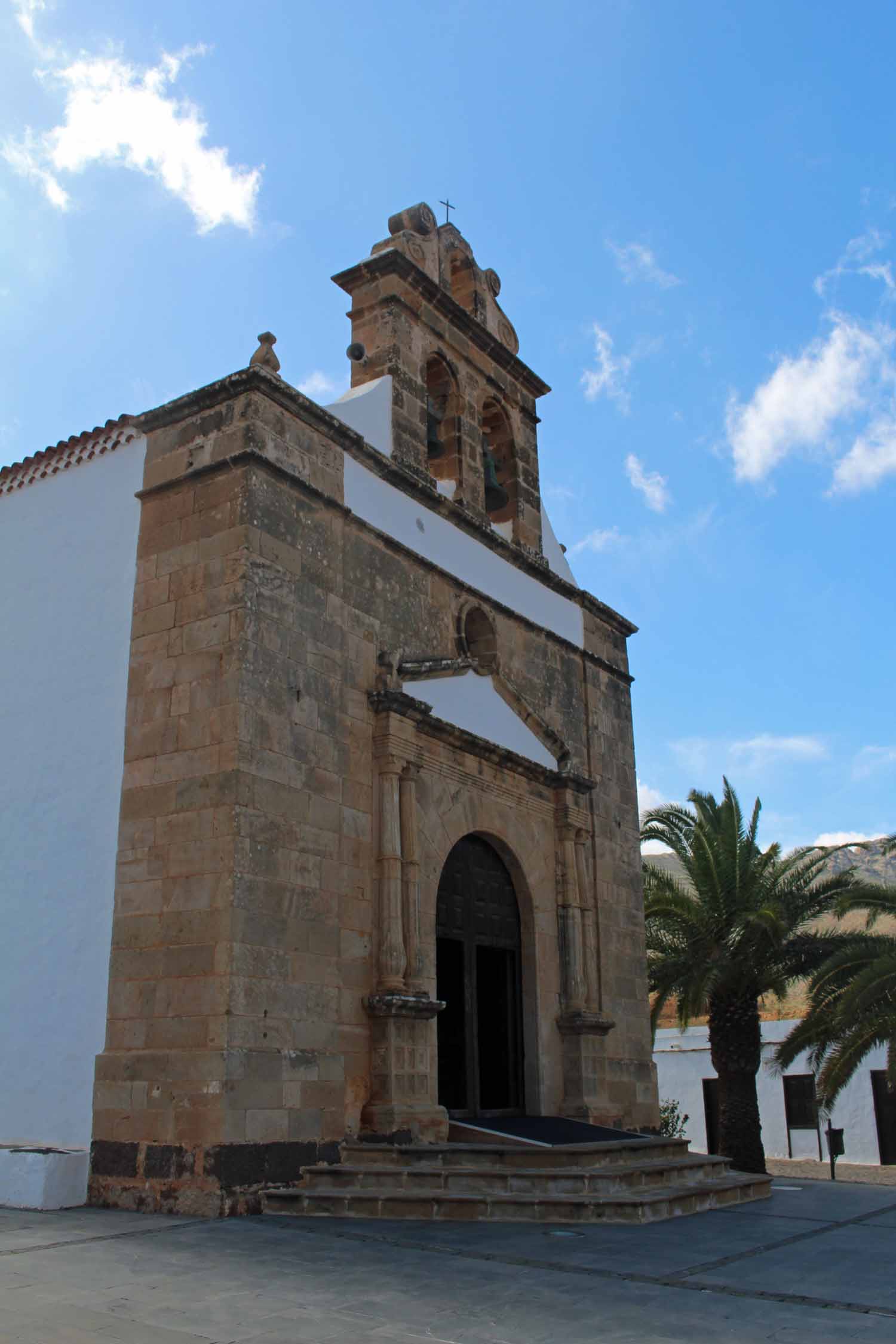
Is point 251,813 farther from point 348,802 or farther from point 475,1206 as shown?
point 475,1206

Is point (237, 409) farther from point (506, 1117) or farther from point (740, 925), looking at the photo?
point (740, 925)

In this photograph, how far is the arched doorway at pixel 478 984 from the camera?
10.1 metres

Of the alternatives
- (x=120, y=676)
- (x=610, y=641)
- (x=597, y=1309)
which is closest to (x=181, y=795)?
(x=120, y=676)

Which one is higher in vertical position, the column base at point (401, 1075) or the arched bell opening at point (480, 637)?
the arched bell opening at point (480, 637)

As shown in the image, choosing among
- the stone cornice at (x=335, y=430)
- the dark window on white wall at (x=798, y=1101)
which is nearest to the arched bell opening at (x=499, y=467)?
the stone cornice at (x=335, y=430)

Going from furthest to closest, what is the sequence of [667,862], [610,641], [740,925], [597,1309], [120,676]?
[667,862] → [740,925] → [610,641] → [120,676] → [597,1309]

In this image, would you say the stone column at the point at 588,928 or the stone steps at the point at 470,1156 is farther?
the stone column at the point at 588,928

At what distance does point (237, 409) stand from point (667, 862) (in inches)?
1428

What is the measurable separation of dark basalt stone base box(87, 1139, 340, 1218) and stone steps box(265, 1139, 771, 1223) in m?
0.14

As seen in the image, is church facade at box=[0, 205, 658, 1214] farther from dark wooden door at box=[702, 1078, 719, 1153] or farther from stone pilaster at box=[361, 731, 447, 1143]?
dark wooden door at box=[702, 1078, 719, 1153]

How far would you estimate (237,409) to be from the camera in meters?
8.93

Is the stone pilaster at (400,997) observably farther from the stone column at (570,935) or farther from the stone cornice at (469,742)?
the stone column at (570,935)

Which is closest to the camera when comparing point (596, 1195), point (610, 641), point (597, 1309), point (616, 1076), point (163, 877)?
point (597, 1309)

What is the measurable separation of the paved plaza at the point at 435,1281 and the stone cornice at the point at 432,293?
26.9ft
